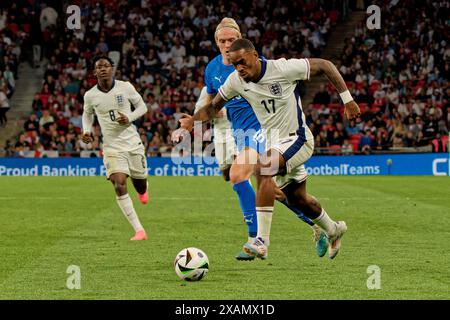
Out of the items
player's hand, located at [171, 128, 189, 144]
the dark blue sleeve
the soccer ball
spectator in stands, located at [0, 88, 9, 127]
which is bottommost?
the soccer ball

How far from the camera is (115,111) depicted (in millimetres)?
11727

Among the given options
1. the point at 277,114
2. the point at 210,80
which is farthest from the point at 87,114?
the point at 277,114

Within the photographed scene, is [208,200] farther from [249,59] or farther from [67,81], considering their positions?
[67,81]

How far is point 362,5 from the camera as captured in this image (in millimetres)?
38094

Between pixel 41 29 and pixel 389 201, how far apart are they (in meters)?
21.8

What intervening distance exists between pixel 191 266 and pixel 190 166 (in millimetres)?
22104

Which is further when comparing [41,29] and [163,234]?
[41,29]

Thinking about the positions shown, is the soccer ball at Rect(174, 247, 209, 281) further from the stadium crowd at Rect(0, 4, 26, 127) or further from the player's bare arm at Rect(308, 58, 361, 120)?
the stadium crowd at Rect(0, 4, 26, 127)

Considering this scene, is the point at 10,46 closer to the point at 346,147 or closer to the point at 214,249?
the point at 346,147

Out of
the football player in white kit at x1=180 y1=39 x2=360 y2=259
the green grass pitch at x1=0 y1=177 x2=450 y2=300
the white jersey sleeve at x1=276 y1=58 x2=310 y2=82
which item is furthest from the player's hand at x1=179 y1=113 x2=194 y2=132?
the green grass pitch at x1=0 y1=177 x2=450 y2=300

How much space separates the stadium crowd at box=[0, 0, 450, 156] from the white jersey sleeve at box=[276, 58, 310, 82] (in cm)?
2025

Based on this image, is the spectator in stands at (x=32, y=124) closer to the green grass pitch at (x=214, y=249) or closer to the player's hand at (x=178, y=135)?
the green grass pitch at (x=214, y=249)

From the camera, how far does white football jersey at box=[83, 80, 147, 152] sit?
1171 centimetres
